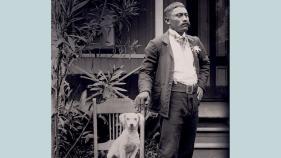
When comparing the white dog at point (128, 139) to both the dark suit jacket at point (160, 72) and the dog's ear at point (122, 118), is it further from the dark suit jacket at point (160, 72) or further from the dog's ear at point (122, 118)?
the dark suit jacket at point (160, 72)

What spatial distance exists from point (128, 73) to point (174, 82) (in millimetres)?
254

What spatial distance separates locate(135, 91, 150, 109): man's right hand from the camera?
3.92 meters

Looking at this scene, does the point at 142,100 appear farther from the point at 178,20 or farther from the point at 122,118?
the point at 178,20

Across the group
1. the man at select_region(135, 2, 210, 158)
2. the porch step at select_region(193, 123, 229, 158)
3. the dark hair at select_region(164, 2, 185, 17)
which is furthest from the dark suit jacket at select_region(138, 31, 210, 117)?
the porch step at select_region(193, 123, 229, 158)

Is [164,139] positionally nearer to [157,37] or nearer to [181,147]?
[181,147]

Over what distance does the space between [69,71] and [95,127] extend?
32cm

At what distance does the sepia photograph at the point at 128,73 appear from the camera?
3.98m

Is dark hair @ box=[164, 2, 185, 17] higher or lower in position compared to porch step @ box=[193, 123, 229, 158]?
higher

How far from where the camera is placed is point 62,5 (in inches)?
157

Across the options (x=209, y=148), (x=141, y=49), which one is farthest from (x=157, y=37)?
(x=209, y=148)

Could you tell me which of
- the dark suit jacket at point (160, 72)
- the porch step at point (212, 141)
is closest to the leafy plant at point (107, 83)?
the dark suit jacket at point (160, 72)

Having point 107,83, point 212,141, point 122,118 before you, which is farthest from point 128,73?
point 212,141

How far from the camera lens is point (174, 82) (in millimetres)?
3912

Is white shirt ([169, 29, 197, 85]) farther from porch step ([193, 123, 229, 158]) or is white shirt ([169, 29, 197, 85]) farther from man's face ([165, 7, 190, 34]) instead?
porch step ([193, 123, 229, 158])
